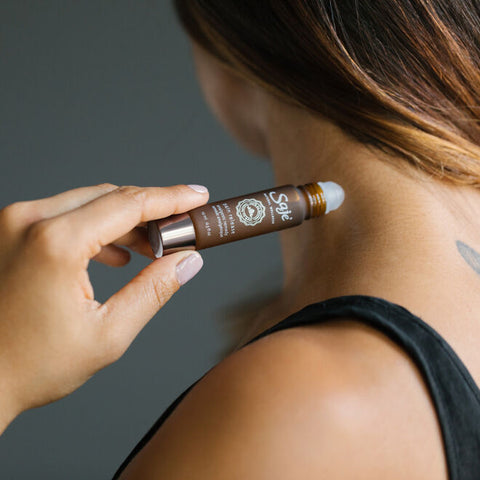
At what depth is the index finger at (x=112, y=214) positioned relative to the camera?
501 mm

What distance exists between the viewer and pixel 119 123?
1624 mm

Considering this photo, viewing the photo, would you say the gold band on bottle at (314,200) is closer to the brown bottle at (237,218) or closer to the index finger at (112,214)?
the brown bottle at (237,218)

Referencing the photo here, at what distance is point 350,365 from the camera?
0.48 m

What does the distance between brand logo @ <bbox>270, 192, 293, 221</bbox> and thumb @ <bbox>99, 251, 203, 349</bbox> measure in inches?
4.3

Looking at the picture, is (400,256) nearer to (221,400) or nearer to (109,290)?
(221,400)

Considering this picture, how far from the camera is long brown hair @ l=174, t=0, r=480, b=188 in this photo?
2.05ft

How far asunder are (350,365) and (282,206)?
202mm

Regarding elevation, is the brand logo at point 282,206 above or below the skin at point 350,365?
above

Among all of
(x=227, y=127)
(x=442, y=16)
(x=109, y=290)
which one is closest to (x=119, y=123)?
(x=109, y=290)

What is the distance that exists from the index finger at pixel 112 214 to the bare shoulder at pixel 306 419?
0.15m

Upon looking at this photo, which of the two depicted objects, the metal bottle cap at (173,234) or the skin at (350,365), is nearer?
the skin at (350,365)

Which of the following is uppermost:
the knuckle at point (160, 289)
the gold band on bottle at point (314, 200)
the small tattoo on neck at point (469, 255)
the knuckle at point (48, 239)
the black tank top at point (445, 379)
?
the knuckle at point (48, 239)

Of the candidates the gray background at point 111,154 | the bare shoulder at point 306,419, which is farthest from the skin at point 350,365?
the gray background at point 111,154

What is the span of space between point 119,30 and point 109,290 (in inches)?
29.3
